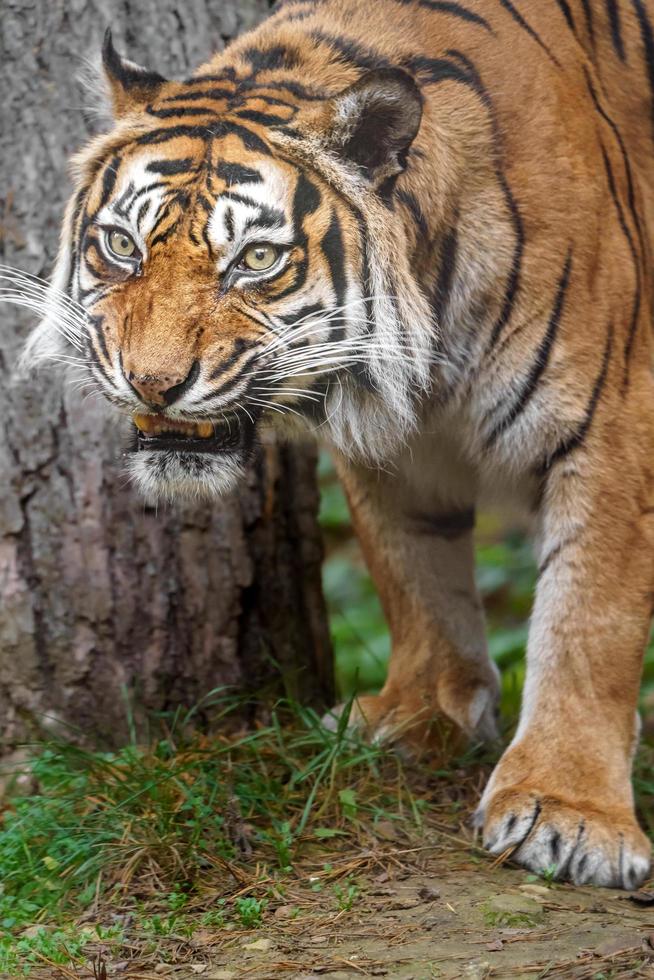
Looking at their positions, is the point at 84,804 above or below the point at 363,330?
below

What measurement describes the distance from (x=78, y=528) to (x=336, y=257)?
133cm

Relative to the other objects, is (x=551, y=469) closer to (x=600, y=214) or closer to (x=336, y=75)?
(x=600, y=214)

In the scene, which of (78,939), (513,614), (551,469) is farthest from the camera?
(513,614)

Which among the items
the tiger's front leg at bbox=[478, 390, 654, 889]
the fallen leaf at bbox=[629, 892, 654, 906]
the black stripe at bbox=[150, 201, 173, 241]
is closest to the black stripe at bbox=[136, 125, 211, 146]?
the black stripe at bbox=[150, 201, 173, 241]

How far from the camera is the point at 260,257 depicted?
2.88 meters

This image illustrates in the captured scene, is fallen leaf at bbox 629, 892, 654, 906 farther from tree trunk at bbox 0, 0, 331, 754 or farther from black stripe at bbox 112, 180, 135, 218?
black stripe at bbox 112, 180, 135, 218

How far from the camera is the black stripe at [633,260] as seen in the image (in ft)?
10.8

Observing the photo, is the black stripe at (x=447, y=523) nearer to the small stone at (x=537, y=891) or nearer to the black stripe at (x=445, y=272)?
the black stripe at (x=445, y=272)

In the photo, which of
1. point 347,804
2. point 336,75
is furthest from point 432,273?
point 347,804

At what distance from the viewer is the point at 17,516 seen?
151 inches

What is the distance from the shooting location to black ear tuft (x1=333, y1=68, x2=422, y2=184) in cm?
284

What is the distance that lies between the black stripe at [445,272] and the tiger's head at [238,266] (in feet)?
0.27

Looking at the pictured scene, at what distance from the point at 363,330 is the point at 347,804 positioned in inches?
47.1

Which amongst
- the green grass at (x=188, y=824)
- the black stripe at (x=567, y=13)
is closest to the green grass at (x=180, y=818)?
the green grass at (x=188, y=824)
